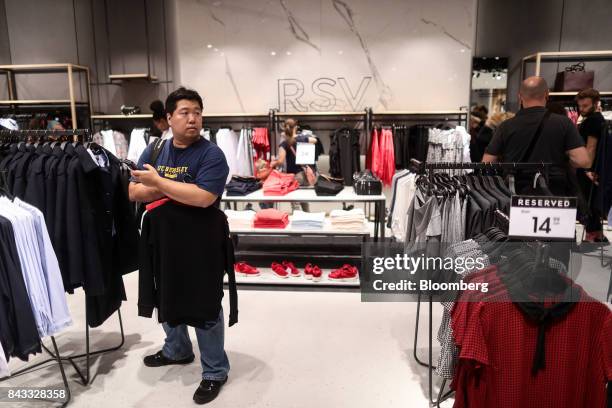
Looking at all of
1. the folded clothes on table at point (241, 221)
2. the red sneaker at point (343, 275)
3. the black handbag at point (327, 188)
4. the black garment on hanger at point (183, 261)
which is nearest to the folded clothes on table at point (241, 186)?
the folded clothes on table at point (241, 221)

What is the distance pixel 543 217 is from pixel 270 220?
265 centimetres

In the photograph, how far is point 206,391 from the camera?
241cm

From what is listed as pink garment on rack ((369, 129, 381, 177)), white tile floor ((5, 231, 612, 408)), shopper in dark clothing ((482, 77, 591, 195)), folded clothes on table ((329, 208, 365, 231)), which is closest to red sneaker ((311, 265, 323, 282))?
white tile floor ((5, 231, 612, 408))

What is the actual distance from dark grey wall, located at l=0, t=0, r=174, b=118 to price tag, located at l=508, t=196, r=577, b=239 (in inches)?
236

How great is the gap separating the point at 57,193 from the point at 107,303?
71 cm

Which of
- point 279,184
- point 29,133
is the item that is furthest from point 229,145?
point 29,133

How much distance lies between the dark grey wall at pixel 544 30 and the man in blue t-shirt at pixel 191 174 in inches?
215

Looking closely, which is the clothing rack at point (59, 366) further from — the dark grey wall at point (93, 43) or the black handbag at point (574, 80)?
the black handbag at point (574, 80)

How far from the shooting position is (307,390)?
252 centimetres

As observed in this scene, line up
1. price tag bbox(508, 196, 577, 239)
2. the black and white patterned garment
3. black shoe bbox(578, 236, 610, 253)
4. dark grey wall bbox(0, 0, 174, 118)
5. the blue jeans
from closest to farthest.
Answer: price tag bbox(508, 196, 577, 239)
the black and white patterned garment
the blue jeans
black shoe bbox(578, 236, 610, 253)
dark grey wall bbox(0, 0, 174, 118)

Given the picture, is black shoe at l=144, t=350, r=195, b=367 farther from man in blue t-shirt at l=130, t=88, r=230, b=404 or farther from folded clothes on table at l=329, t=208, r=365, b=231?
folded clothes on table at l=329, t=208, r=365, b=231

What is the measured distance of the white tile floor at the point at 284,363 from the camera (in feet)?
8.03

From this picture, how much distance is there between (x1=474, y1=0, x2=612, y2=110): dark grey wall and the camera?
20.5 ft

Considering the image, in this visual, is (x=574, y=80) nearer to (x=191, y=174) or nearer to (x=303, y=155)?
(x=303, y=155)
